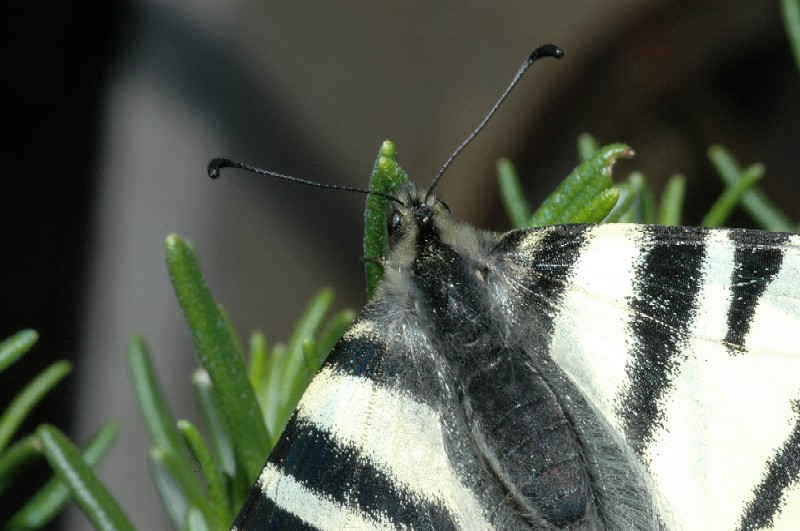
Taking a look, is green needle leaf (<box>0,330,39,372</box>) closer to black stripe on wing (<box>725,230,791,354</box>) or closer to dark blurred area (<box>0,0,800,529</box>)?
black stripe on wing (<box>725,230,791,354</box>)

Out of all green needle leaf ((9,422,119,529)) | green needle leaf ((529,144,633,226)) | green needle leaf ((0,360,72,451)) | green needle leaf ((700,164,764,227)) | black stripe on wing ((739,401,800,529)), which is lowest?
green needle leaf ((9,422,119,529))

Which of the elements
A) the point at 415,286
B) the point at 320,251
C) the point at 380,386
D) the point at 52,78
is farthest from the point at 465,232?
the point at 320,251

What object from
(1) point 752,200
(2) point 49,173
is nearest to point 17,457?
(2) point 49,173

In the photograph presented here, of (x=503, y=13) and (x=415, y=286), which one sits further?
(x=503, y=13)

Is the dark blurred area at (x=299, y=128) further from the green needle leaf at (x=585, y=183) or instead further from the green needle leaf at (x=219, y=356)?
the green needle leaf at (x=585, y=183)

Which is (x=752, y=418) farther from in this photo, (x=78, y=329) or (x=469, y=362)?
(x=78, y=329)

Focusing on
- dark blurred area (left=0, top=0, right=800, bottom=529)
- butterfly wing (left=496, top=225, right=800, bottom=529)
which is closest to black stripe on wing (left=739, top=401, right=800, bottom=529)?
butterfly wing (left=496, top=225, right=800, bottom=529)
